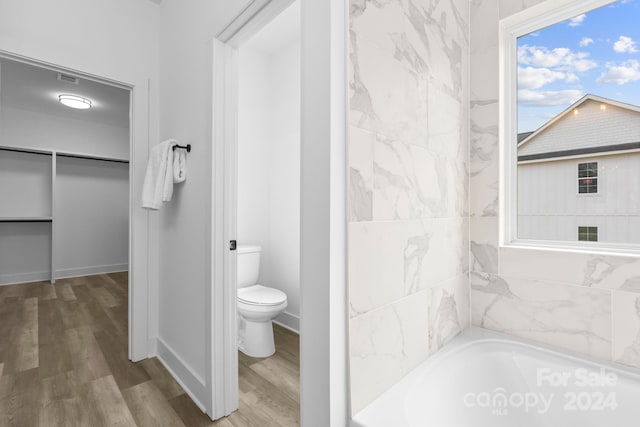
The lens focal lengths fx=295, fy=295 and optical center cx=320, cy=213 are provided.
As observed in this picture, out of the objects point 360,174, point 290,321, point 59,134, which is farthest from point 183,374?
point 59,134

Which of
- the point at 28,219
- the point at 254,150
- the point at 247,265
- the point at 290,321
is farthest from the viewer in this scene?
the point at 28,219

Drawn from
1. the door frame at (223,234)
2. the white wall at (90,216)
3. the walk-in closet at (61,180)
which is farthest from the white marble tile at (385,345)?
the white wall at (90,216)

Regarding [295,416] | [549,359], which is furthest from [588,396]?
[295,416]

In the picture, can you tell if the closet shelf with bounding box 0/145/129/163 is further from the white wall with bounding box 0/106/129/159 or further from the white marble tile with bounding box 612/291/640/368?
the white marble tile with bounding box 612/291/640/368

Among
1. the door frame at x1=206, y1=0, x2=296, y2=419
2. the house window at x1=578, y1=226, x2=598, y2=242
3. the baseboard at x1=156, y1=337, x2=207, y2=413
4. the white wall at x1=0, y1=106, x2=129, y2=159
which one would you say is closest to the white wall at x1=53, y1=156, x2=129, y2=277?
the white wall at x1=0, y1=106, x2=129, y2=159

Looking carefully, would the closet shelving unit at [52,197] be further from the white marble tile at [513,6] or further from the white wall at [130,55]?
the white marble tile at [513,6]

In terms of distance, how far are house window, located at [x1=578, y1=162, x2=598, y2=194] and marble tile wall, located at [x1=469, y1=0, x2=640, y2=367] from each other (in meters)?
0.32

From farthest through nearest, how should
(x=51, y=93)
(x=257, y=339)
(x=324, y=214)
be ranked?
(x=51, y=93), (x=257, y=339), (x=324, y=214)

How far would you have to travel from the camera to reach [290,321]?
107 inches

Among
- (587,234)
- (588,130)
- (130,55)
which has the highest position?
(130,55)

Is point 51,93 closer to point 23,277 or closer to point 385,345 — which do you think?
point 23,277

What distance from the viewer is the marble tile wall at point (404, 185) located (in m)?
0.93

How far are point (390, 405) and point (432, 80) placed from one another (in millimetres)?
1277

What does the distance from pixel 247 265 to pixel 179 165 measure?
1.07 metres
